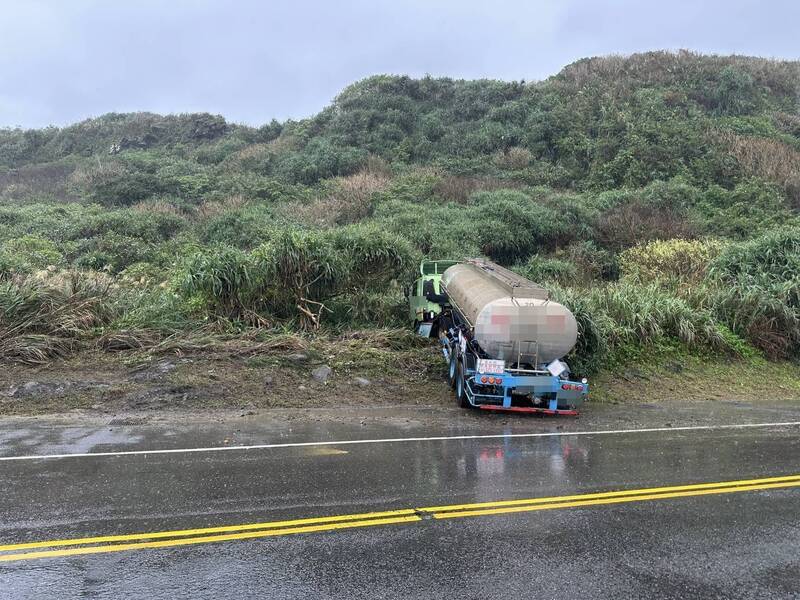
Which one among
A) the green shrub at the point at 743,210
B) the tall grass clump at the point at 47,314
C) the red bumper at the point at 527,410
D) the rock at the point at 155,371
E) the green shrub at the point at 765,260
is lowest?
the red bumper at the point at 527,410

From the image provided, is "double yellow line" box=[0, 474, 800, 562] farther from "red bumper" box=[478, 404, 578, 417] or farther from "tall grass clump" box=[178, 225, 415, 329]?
"tall grass clump" box=[178, 225, 415, 329]

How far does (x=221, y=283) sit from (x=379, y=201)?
17.8 metres

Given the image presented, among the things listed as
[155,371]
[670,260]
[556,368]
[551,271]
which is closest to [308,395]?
[155,371]

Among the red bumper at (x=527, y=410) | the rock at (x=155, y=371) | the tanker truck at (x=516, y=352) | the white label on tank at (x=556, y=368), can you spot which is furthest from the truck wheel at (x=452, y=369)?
the rock at (x=155, y=371)

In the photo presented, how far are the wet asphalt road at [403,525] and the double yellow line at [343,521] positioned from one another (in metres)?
0.12

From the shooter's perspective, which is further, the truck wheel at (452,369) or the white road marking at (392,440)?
the truck wheel at (452,369)

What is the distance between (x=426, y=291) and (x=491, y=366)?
5.17 m

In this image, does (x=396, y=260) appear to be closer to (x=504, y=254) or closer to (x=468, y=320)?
(x=468, y=320)

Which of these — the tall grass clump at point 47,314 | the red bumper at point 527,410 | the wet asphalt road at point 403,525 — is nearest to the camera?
the wet asphalt road at point 403,525

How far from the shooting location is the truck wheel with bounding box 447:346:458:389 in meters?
11.7

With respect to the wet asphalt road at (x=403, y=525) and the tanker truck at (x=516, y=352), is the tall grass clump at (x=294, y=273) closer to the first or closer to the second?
the tanker truck at (x=516, y=352)

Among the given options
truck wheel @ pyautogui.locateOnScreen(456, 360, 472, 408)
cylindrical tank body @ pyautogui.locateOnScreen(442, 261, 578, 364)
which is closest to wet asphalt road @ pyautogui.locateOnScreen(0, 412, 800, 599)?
cylindrical tank body @ pyautogui.locateOnScreen(442, 261, 578, 364)

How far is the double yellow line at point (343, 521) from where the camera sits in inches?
196

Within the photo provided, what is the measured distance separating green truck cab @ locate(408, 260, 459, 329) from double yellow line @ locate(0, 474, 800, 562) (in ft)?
27.9
